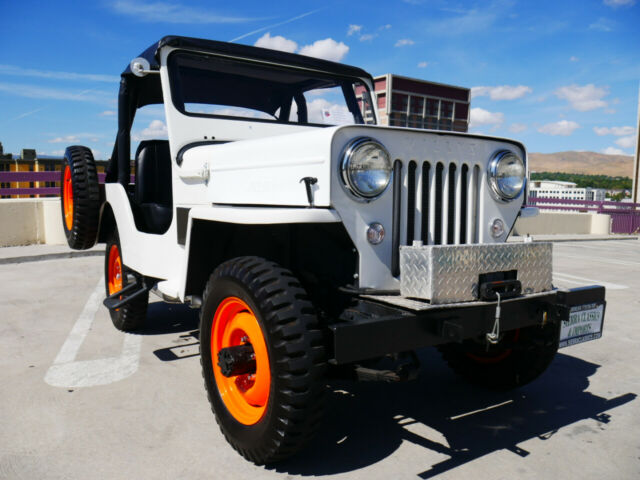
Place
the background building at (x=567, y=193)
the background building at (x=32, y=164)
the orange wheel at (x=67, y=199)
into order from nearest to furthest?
1. the orange wheel at (x=67, y=199)
2. the background building at (x=32, y=164)
3. the background building at (x=567, y=193)

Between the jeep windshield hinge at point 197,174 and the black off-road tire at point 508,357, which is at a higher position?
the jeep windshield hinge at point 197,174

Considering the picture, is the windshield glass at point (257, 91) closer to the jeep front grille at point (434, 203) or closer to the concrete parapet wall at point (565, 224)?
the jeep front grille at point (434, 203)

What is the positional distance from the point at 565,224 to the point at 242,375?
16.9 meters

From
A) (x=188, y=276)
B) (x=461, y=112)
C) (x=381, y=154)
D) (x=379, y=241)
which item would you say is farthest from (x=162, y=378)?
(x=461, y=112)

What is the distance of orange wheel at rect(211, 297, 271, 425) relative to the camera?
2.46 m

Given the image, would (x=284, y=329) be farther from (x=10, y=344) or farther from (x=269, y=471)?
(x=10, y=344)

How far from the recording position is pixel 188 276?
312cm

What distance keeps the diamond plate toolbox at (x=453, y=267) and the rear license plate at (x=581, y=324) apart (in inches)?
14.6

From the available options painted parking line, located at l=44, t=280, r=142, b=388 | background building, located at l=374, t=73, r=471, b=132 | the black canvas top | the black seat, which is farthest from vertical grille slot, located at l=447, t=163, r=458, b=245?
background building, located at l=374, t=73, r=471, b=132

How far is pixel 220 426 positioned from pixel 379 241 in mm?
1223

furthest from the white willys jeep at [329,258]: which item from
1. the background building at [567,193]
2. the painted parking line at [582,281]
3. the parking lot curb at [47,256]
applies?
the background building at [567,193]

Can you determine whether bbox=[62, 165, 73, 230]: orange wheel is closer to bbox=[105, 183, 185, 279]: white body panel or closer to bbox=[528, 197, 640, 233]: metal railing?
bbox=[105, 183, 185, 279]: white body panel

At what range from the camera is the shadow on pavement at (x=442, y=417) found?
2.60 metres

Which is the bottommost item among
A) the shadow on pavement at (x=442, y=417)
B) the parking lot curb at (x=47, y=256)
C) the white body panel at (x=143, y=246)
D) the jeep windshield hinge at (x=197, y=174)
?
the shadow on pavement at (x=442, y=417)
